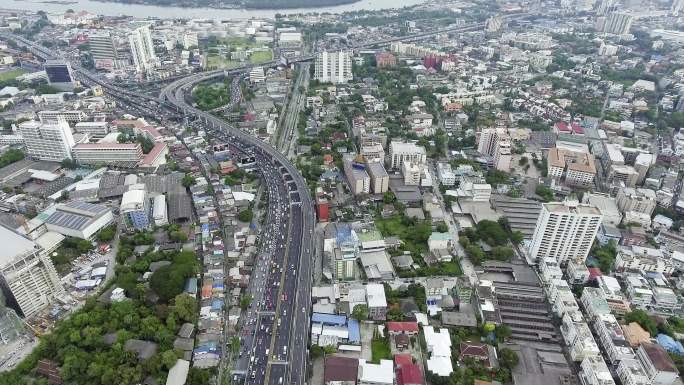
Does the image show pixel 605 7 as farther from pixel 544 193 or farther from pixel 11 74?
pixel 11 74

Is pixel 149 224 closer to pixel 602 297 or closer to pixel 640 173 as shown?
pixel 602 297

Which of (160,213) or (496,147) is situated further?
(496,147)

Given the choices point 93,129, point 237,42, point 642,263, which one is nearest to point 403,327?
point 642,263

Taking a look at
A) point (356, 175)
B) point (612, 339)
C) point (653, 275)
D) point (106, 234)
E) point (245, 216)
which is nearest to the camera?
point (612, 339)

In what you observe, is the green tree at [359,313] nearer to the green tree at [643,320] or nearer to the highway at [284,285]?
the highway at [284,285]

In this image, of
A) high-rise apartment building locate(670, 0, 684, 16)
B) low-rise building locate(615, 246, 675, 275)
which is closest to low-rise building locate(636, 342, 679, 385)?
low-rise building locate(615, 246, 675, 275)

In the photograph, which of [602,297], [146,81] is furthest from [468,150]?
→ [146,81]
